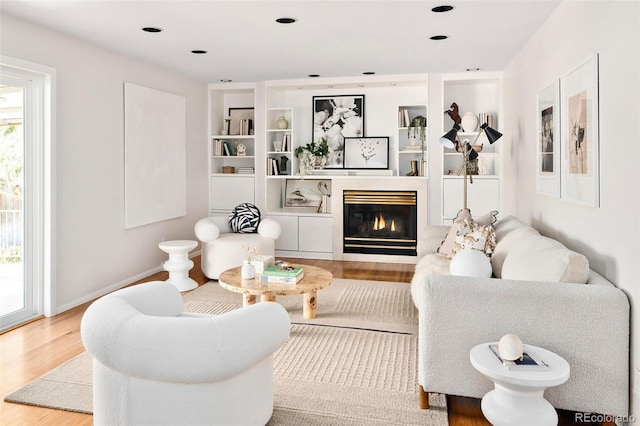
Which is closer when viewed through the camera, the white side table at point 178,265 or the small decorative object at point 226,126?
the white side table at point 178,265

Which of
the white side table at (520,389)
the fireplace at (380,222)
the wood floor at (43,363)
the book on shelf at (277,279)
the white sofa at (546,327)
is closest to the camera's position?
the white side table at (520,389)

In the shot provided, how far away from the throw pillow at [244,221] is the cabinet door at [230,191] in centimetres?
116

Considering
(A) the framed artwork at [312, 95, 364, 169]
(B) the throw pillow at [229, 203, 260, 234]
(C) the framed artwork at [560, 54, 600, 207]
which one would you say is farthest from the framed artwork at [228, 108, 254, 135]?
(C) the framed artwork at [560, 54, 600, 207]

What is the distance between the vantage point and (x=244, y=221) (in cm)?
574

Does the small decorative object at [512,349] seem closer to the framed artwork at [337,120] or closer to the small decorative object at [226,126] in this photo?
the framed artwork at [337,120]

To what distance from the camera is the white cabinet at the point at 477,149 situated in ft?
20.0

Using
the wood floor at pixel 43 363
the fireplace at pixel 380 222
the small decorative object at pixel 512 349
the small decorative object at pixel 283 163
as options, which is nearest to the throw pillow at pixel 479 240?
the wood floor at pixel 43 363

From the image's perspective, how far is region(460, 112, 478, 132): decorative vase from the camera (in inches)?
241

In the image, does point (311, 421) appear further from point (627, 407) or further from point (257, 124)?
point (257, 124)

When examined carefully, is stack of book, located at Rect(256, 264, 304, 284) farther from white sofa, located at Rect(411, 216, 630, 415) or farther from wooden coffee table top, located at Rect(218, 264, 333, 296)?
white sofa, located at Rect(411, 216, 630, 415)

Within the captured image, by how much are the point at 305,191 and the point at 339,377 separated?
4.44m

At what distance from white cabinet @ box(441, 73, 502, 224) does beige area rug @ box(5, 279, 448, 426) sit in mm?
2501

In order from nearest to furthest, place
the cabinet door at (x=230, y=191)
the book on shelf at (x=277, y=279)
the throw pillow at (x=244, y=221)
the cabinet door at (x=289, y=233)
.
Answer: the book on shelf at (x=277, y=279), the throw pillow at (x=244, y=221), the cabinet door at (x=289, y=233), the cabinet door at (x=230, y=191)

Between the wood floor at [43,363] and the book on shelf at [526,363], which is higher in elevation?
the book on shelf at [526,363]
